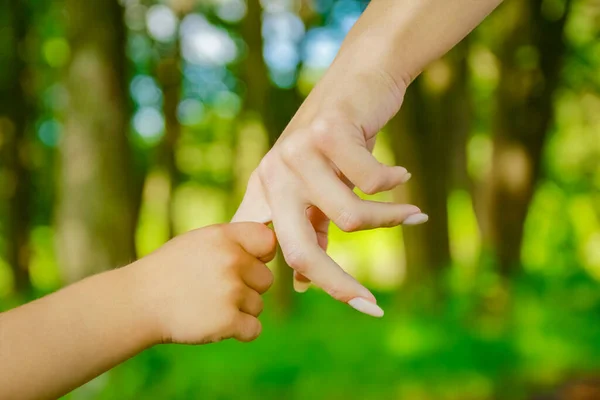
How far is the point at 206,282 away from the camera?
6.17 feet

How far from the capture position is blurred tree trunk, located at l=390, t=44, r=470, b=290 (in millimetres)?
8086

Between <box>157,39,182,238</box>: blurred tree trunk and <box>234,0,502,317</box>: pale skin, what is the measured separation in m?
11.7

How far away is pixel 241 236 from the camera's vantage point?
1.92 meters

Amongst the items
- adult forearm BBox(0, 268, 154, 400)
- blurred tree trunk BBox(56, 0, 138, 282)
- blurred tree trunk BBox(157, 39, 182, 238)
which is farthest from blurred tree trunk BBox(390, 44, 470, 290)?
adult forearm BBox(0, 268, 154, 400)

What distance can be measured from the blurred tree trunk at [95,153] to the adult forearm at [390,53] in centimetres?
370

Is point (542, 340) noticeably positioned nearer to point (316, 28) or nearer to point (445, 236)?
point (445, 236)

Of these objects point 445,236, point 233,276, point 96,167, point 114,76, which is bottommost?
point 233,276

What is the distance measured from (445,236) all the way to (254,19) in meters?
3.75

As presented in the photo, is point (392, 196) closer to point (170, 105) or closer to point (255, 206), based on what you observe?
point (170, 105)

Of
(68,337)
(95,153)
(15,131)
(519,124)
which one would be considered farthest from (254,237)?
(15,131)

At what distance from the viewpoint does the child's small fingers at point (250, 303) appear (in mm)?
1950

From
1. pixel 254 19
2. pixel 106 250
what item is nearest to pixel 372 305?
pixel 106 250

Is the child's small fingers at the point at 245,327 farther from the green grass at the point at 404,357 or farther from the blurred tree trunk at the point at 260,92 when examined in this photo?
the blurred tree trunk at the point at 260,92

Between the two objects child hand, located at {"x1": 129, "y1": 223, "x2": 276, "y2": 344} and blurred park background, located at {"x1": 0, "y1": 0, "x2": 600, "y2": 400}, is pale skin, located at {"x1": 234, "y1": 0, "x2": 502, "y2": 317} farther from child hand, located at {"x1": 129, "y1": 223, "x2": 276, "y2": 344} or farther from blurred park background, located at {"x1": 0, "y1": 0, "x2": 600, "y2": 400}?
blurred park background, located at {"x1": 0, "y1": 0, "x2": 600, "y2": 400}
